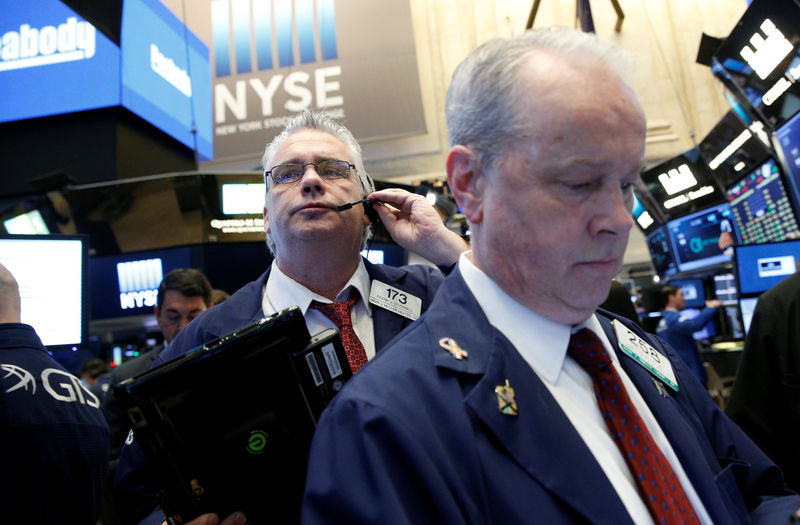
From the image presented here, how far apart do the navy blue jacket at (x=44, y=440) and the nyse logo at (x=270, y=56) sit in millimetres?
7826

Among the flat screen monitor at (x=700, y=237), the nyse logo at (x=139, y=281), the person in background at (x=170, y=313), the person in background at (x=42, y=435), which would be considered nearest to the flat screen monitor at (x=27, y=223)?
the nyse logo at (x=139, y=281)

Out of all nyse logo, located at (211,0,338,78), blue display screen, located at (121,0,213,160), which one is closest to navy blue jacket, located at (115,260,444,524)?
blue display screen, located at (121,0,213,160)

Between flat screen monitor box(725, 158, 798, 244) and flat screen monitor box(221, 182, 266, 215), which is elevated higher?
flat screen monitor box(221, 182, 266, 215)

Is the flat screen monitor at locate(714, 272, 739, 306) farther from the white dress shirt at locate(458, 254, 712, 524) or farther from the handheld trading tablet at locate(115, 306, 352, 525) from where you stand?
the handheld trading tablet at locate(115, 306, 352, 525)

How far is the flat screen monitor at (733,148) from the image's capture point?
488cm

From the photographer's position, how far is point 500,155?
3.20 ft

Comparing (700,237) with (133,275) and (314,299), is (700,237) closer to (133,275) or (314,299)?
(314,299)

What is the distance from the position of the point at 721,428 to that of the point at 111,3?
4.79m

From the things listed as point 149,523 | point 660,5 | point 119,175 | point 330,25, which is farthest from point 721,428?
point 660,5

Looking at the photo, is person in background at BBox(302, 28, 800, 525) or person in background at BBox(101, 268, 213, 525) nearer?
person in background at BBox(302, 28, 800, 525)

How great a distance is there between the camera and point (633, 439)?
957mm

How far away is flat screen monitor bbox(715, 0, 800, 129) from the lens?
3.57 m

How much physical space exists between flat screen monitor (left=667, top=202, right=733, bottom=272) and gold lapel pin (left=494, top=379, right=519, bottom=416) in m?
6.24

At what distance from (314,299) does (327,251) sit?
0.47 feet
